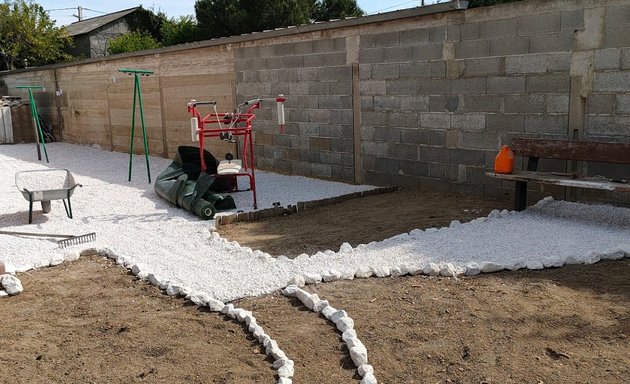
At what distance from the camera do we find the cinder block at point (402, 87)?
8.18 metres

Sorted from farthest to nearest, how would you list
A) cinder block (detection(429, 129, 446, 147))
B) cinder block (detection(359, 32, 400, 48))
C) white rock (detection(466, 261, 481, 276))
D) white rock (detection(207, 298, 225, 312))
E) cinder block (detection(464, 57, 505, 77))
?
cinder block (detection(359, 32, 400, 48)) < cinder block (detection(429, 129, 446, 147)) < cinder block (detection(464, 57, 505, 77)) < white rock (detection(466, 261, 481, 276)) < white rock (detection(207, 298, 225, 312))

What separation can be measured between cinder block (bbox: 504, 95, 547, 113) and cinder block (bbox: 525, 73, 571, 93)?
0.09 meters

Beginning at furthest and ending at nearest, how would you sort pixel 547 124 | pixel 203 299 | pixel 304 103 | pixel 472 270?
Result: pixel 304 103 < pixel 547 124 < pixel 472 270 < pixel 203 299

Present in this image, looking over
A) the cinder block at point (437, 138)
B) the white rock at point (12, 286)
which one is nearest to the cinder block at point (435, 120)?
the cinder block at point (437, 138)

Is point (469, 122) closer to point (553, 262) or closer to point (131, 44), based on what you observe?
point (553, 262)

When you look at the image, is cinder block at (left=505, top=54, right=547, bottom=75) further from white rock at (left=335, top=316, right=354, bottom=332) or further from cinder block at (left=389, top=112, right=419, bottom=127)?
white rock at (left=335, top=316, right=354, bottom=332)

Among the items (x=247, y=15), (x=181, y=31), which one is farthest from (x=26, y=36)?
(x=247, y=15)

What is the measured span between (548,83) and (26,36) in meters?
29.7

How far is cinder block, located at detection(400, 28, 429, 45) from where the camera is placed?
7.94 metres

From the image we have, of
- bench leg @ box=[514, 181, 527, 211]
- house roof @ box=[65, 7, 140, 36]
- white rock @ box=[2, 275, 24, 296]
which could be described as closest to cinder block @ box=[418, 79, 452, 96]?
bench leg @ box=[514, 181, 527, 211]

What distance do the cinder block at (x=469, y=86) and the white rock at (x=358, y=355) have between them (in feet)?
15.5

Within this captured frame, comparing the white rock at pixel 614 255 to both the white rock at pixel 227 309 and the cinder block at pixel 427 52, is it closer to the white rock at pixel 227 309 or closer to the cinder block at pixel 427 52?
the white rock at pixel 227 309

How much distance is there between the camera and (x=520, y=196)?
6.64 metres

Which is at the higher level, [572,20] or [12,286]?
[572,20]
